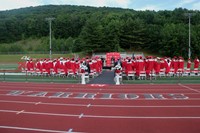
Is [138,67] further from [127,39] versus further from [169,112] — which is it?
[127,39]

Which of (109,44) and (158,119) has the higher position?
(109,44)

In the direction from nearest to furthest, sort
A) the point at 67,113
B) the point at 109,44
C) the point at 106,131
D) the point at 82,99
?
the point at 106,131 → the point at 67,113 → the point at 82,99 → the point at 109,44

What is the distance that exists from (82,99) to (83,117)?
4324 millimetres

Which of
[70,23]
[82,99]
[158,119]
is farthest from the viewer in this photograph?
[70,23]

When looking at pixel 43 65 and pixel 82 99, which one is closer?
pixel 82 99

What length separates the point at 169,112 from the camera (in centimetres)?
1186

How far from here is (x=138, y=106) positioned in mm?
13242

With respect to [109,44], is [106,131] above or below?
below

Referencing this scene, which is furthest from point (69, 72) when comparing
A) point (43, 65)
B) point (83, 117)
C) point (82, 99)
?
point (83, 117)

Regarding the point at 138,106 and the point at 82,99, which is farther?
the point at 82,99

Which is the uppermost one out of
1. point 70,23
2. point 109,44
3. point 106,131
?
point 70,23

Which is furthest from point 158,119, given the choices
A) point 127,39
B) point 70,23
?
point 70,23

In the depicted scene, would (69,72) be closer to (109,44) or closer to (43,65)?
(43,65)

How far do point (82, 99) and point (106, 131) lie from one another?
6382 millimetres
